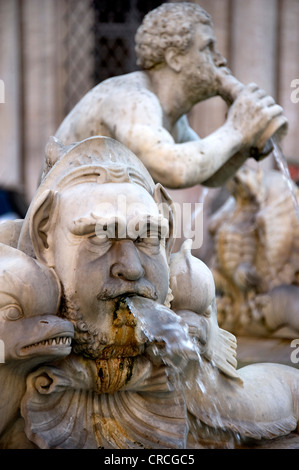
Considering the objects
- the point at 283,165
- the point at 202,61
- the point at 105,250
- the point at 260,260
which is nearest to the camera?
the point at 105,250

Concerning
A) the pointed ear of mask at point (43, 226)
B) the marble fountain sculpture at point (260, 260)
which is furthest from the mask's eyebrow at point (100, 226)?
the marble fountain sculpture at point (260, 260)

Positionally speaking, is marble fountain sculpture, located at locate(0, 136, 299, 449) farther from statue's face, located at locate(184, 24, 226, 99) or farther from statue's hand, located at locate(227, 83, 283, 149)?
statue's face, located at locate(184, 24, 226, 99)

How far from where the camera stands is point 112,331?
2.35m

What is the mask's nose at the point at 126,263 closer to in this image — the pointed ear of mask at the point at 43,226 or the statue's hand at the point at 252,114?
the pointed ear of mask at the point at 43,226

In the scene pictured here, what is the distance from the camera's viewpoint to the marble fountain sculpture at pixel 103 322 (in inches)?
91.0

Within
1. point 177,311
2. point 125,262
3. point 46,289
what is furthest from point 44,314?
point 177,311

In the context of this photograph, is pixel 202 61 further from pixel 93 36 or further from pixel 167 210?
pixel 93 36

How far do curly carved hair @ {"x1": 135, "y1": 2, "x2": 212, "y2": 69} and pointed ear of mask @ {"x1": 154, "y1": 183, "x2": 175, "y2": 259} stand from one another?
1.42m

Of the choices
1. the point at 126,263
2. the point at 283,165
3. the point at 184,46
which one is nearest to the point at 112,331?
the point at 126,263

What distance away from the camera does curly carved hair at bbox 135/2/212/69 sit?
386 centimetres

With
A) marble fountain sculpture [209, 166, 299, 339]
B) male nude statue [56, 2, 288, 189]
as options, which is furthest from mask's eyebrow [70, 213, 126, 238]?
marble fountain sculpture [209, 166, 299, 339]

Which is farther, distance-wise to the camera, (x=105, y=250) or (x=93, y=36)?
Answer: (x=93, y=36)

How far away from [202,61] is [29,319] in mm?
1978
